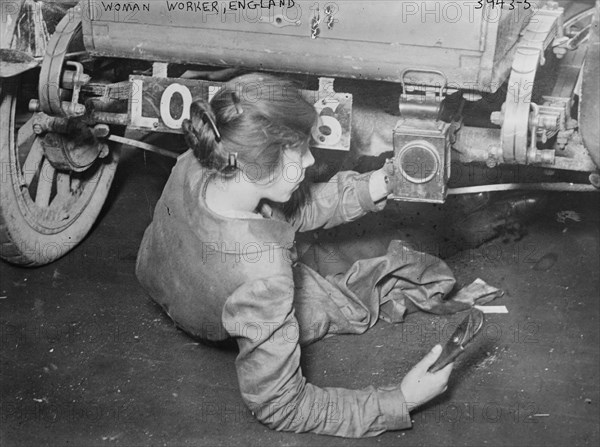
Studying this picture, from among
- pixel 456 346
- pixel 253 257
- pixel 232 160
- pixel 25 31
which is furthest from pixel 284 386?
pixel 25 31

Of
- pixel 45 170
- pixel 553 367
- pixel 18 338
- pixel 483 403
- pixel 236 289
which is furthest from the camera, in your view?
pixel 45 170

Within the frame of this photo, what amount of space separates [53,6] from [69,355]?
1.28m

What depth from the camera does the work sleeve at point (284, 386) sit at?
7.06 feet

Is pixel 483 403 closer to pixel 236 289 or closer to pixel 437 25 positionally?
pixel 236 289

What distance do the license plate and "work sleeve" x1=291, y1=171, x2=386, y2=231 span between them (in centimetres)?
16

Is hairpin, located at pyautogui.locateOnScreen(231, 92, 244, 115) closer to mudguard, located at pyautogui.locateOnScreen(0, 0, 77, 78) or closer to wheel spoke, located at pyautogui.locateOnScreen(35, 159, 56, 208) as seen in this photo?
mudguard, located at pyautogui.locateOnScreen(0, 0, 77, 78)

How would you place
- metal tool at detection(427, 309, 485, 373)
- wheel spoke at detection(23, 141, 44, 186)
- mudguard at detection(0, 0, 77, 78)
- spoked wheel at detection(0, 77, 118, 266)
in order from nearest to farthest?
metal tool at detection(427, 309, 485, 373)
mudguard at detection(0, 0, 77, 78)
spoked wheel at detection(0, 77, 118, 266)
wheel spoke at detection(23, 141, 44, 186)

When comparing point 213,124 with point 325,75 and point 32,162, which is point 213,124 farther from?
point 32,162

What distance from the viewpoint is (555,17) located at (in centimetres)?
253

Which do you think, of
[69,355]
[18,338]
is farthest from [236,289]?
[18,338]

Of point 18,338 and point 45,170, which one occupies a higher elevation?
point 45,170

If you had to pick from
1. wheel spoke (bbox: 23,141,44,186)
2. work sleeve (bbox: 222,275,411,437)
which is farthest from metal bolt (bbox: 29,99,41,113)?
work sleeve (bbox: 222,275,411,437)

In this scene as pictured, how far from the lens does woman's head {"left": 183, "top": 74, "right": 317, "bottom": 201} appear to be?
6.86 feet

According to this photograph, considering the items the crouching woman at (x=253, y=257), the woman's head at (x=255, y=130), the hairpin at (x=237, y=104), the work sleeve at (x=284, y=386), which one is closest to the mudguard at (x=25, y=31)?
the crouching woman at (x=253, y=257)
